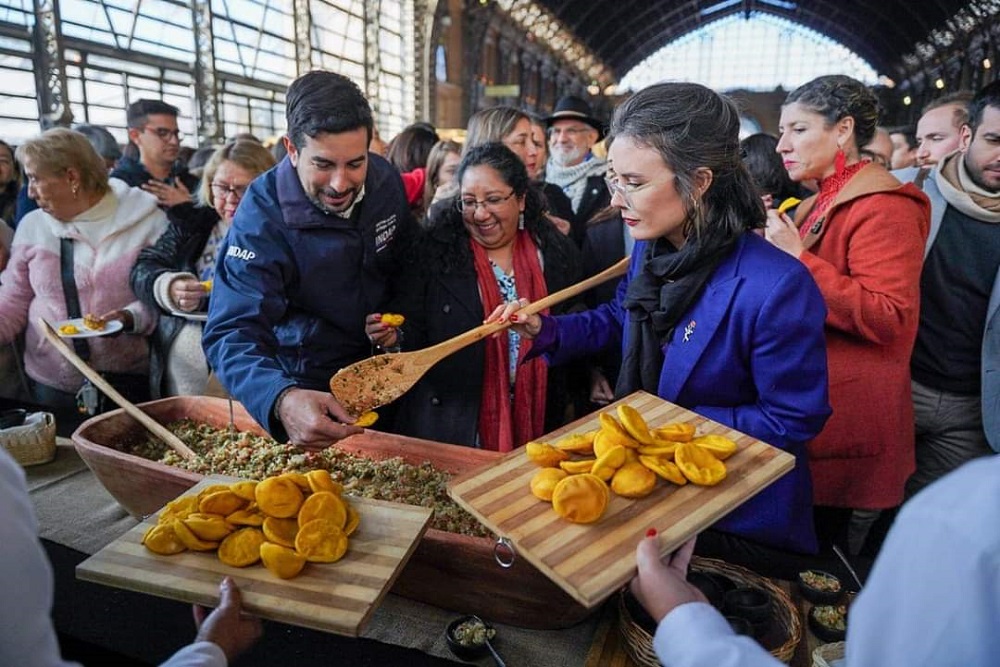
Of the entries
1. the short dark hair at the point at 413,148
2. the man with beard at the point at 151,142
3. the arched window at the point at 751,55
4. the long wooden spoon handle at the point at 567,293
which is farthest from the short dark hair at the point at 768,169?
the arched window at the point at 751,55

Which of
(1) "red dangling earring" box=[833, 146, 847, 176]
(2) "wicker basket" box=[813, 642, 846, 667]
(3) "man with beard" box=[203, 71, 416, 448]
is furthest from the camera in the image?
(1) "red dangling earring" box=[833, 146, 847, 176]

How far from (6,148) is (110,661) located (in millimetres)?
3993

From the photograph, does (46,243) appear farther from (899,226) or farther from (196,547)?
(899,226)

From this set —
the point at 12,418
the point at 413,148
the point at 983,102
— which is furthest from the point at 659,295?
the point at 413,148

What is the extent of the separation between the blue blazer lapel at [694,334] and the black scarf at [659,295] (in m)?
0.03

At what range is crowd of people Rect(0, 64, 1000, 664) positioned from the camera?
4.66 ft

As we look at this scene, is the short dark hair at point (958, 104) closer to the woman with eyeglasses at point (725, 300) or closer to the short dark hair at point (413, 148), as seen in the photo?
the woman with eyeglasses at point (725, 300)

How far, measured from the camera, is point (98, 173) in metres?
2.74

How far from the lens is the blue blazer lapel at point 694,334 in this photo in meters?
1.42

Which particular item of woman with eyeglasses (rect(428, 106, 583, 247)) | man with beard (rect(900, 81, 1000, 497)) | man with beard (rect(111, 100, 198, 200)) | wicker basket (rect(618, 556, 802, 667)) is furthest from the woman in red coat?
man with beard (rect(111, 100, 198, 200))

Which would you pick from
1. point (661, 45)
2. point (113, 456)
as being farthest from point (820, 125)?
point (661, 45)

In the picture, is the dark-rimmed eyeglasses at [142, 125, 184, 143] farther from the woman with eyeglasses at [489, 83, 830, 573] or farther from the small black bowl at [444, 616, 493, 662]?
the small black bowl at [444, 616, 493, 662]

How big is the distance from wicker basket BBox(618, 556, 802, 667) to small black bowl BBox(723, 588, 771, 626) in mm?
26

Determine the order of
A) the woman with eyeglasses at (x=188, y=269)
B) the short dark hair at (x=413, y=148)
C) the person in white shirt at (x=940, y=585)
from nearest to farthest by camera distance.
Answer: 1. the person in white shirt at (x=940, y=585)
2. the woman with eyeglasses at (x=188, y=269)
3. the short dark hair at (x=413, y=148)
